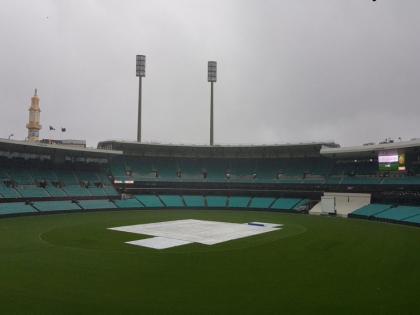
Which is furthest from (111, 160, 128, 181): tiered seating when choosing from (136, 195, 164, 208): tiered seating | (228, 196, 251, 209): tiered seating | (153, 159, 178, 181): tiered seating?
→ (228, 196, 251, 209): tiered seating

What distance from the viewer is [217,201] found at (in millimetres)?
72438

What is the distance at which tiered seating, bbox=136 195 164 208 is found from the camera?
225ft

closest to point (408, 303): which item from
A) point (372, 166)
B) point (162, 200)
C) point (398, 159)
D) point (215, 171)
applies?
point (398, 159)

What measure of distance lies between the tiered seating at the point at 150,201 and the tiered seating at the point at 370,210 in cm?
3619

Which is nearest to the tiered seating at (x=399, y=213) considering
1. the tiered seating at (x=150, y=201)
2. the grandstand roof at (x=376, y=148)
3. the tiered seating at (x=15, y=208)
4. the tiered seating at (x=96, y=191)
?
the grandstand roof at (x=376, y=148)

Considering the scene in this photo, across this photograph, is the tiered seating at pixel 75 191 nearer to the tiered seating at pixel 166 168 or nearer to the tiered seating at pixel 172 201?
the tiered seating at pixel 172 201

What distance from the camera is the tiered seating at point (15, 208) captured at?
50.7 m

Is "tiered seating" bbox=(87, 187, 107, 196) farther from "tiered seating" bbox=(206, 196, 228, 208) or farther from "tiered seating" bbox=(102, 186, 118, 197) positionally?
"tiered seating" bbox=(206, 196, 228, 208)

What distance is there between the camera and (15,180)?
5972cm

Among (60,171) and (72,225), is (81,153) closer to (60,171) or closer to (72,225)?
(60,171)

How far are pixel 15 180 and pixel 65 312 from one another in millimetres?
53398

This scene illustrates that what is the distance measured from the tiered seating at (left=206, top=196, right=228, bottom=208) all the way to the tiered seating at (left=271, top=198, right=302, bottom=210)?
34.3ft

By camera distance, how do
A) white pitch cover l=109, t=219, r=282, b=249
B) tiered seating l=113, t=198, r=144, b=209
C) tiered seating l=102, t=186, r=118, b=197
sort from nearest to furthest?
white pitch cover l=109, t=219, r=282, b=249 → tiered seating l=113, t=198, r=144, b=209 → tiered seating l=102, t=186, r=118, b=197

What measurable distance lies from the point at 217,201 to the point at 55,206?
31450 millimetres
